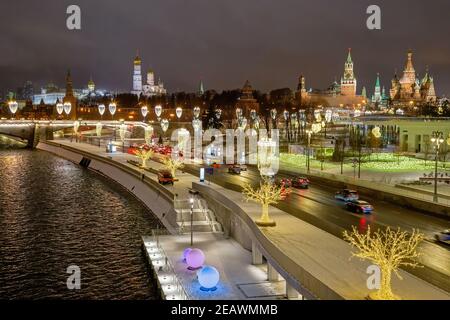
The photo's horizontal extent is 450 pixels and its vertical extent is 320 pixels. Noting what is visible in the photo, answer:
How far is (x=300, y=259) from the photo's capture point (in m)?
14.2

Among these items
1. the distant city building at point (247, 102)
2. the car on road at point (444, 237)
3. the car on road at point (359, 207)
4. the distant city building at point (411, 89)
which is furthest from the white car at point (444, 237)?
the distant city building at point (411, 89)

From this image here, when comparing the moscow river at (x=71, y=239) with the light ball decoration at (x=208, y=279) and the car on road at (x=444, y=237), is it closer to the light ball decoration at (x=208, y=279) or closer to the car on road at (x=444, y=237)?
the light ball decoration at (x=208, y=279)

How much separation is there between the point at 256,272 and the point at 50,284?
25.9ft

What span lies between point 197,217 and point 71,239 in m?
6.30

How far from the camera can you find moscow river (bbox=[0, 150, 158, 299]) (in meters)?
19.4

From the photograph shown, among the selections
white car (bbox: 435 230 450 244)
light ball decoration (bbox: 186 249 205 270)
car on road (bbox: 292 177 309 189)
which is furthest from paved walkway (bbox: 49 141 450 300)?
car on road (bbox: 292 177 309 189)

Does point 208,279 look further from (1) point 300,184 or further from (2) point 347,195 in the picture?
(1) point 300,184

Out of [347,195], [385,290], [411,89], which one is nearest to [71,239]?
[347,195]

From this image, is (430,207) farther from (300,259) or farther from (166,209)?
(166,209)

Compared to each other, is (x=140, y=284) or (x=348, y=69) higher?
(x=348, y=69)

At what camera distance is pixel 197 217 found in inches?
997

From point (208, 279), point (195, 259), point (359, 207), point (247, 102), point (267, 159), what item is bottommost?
point (208, 279)

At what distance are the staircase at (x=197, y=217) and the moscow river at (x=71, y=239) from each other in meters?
2.14
